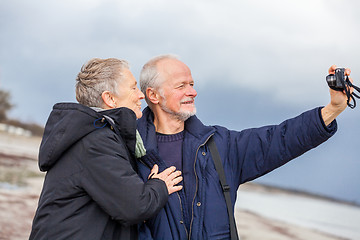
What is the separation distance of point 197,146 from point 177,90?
0.48m

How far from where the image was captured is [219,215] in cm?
273

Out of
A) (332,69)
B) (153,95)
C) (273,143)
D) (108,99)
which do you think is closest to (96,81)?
(108,99)

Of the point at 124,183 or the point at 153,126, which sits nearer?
the point at 124,183

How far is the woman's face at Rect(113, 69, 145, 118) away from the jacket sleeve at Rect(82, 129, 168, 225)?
0.37 metres

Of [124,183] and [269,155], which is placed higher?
[269,155]

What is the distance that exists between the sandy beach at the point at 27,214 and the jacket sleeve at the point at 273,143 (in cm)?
598

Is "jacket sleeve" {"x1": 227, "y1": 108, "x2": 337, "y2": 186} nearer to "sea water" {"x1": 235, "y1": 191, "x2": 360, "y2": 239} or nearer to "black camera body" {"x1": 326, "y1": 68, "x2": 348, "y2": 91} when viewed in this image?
"black camera body" {"x1": 326, "y1": 68, "x2": 348, "y2": 91}

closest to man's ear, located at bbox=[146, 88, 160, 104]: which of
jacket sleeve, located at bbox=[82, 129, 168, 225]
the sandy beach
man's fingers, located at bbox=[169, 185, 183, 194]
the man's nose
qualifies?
the man's nose

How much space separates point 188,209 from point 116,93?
875 mm

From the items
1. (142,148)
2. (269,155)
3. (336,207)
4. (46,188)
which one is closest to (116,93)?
(142,148)

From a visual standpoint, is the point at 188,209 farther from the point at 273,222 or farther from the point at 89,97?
the point at 273,222

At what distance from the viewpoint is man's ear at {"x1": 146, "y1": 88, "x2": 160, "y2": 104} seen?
10.3ft

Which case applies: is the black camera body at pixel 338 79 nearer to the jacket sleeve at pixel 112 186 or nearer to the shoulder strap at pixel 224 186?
the shoulder strap at pixel 224 186

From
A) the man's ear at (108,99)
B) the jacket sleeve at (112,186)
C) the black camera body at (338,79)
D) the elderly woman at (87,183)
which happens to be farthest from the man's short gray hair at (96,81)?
the black camera body at (338,79)
